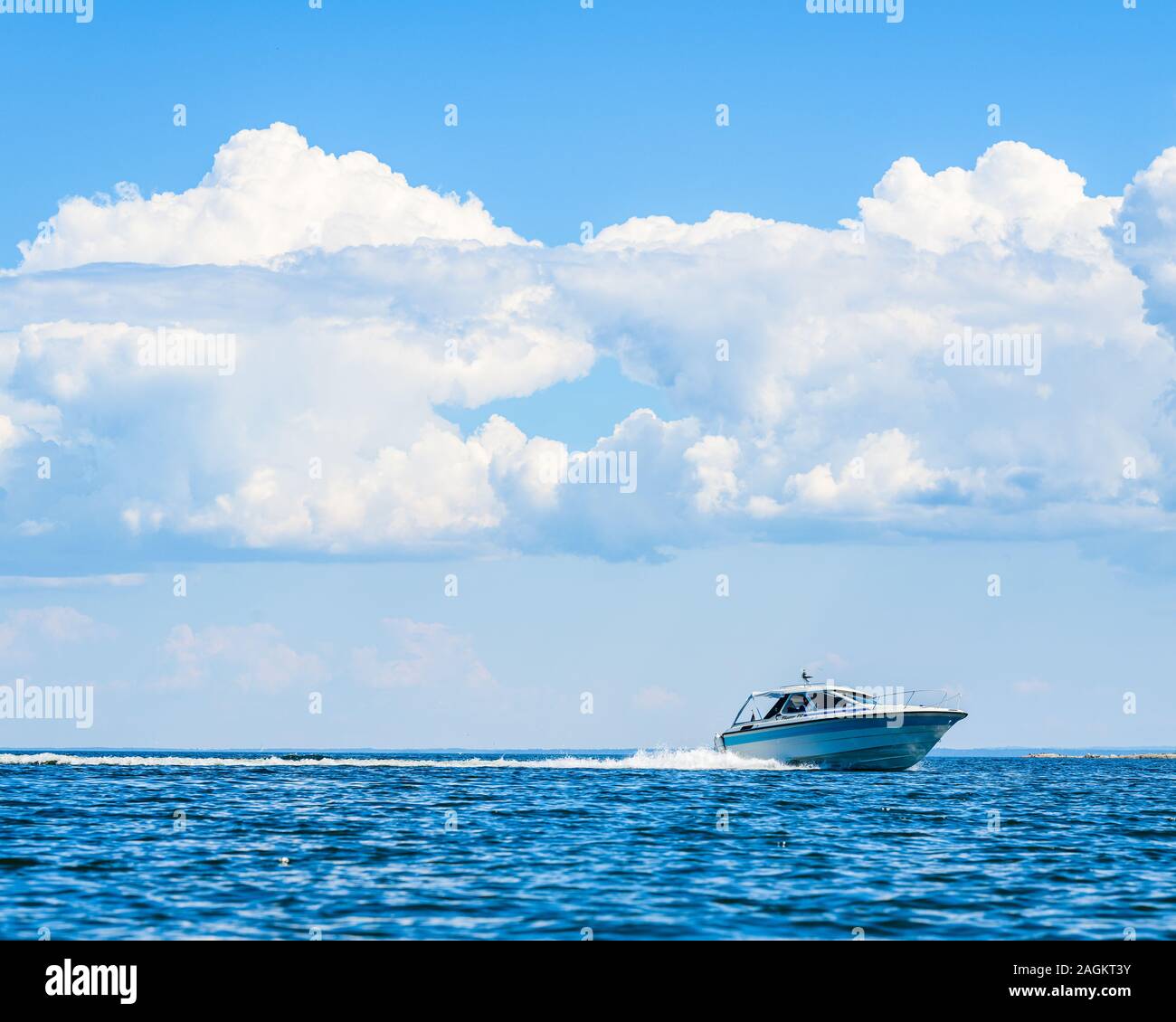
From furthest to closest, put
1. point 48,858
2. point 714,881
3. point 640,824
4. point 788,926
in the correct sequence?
point 640,824, point 48,858, point 714,881, point 788,926

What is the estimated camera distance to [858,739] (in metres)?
84.3

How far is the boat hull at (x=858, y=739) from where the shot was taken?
84.0 meters

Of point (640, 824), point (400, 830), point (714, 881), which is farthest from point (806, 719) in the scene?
point (714, 881)

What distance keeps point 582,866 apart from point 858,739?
53053 mm
